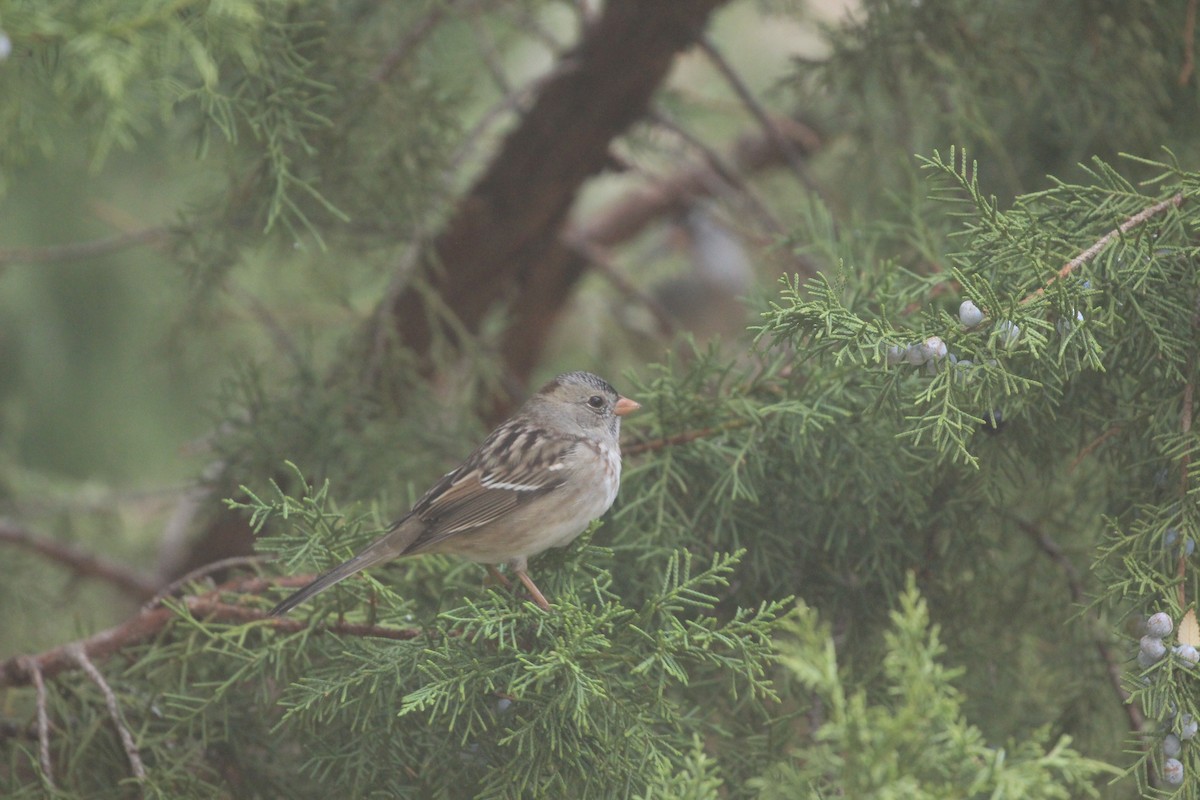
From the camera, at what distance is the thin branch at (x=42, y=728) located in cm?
207

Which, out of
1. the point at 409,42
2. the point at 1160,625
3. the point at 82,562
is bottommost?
the point at 1160,625

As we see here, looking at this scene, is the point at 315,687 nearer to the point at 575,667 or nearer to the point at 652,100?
the point at 575,667

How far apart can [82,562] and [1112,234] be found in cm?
327

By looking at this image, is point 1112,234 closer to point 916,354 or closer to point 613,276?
point 916,354

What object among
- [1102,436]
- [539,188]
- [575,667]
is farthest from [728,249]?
[575,667]

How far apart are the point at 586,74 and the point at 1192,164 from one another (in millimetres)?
1693

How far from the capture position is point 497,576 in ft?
7.88

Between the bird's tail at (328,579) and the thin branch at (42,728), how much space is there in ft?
1.51

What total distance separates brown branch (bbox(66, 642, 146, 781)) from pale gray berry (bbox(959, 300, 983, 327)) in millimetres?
1617

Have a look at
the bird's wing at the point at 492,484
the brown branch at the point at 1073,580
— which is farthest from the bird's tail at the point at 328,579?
the brown branch at the point at 1073,580

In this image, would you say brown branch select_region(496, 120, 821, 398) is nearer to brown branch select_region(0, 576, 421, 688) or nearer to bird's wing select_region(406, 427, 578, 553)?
bird's wing select_region(406, 427, 578, 553)

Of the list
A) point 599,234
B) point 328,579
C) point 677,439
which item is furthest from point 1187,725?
point 599,234

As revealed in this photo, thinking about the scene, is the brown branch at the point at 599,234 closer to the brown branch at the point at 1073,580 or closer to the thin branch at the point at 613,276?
the thin branch at the point at 613,276

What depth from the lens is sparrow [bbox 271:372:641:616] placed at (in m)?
2.33
